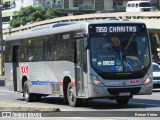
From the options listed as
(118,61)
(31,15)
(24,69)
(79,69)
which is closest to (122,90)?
(118,61)

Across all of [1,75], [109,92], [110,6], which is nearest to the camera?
[109,92]

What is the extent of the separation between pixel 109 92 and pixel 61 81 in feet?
8.84

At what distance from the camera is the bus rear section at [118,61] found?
58.6 ft

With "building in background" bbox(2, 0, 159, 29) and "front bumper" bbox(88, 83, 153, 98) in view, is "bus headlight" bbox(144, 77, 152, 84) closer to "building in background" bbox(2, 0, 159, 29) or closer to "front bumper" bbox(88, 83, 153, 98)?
"front bumper" bbox(88, 83, 153, 98)

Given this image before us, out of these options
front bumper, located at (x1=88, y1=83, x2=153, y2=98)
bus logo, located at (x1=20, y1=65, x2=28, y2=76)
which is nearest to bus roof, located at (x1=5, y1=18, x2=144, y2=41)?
bus logo, located at (x1=20, y1=65, x2=28, y2=76)

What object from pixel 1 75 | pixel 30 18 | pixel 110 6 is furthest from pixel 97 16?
pixel 110 6

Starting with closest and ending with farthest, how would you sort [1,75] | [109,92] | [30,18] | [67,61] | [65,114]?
[65,114]
[109,92]
[67,61]
[1,75]
[30,18]

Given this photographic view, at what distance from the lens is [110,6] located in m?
118

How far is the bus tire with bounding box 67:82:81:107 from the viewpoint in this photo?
19016mm

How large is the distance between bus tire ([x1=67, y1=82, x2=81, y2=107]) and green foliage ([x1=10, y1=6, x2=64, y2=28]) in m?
80.8

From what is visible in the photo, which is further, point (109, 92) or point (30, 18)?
point (30, 18)

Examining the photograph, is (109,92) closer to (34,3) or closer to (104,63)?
(104,63)

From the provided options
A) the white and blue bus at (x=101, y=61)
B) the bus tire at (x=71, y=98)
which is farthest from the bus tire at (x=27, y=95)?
the bus tire at (x=71, y=98)

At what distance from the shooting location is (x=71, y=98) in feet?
63.4
